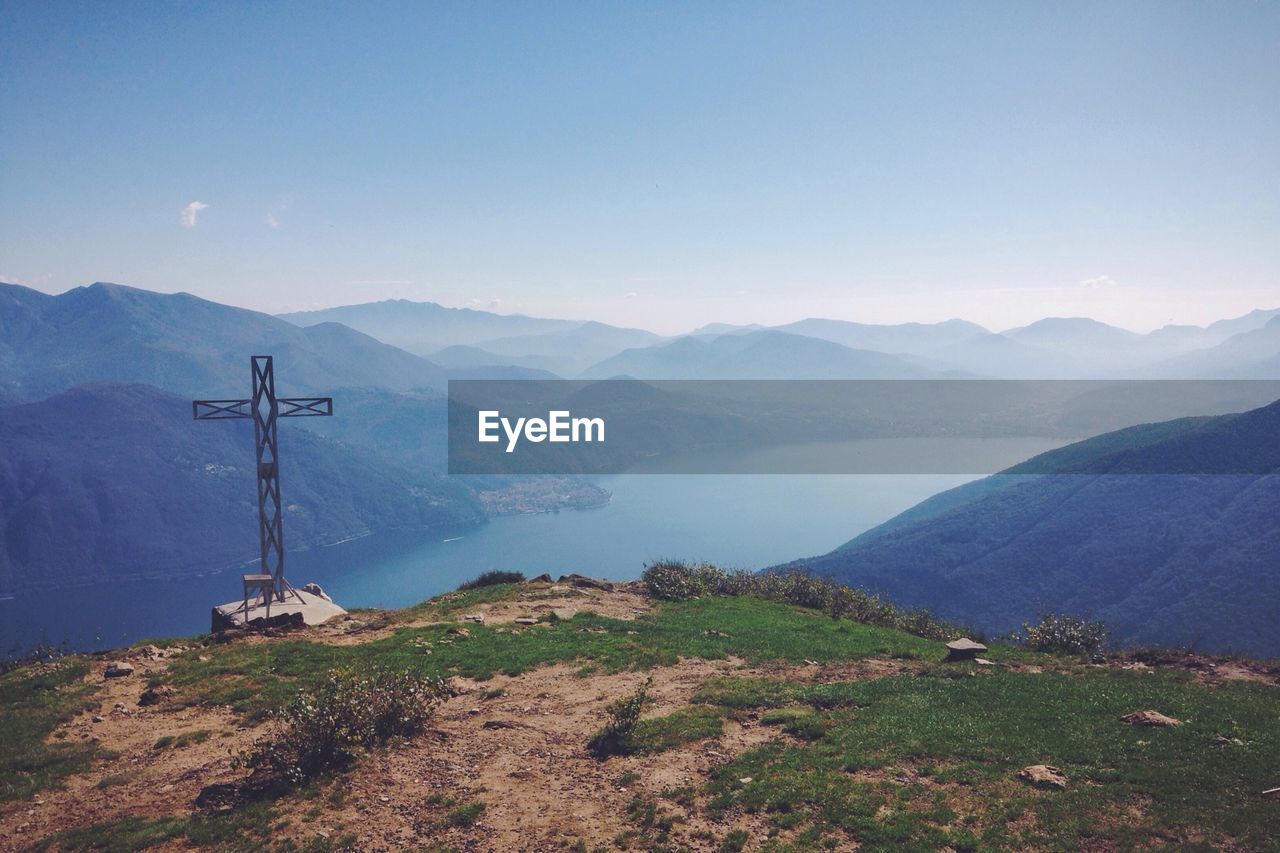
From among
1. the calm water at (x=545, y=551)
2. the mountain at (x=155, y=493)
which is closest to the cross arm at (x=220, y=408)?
the calm water at (x=545, y=551)

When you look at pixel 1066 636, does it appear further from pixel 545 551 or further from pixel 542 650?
pixel 545 551

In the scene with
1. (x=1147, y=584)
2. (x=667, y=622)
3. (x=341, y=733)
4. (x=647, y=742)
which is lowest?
(x=1147, y=584)

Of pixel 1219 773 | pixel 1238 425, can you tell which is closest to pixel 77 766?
pixel 1219 773

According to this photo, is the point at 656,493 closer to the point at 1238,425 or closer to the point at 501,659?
the point at 1238,425

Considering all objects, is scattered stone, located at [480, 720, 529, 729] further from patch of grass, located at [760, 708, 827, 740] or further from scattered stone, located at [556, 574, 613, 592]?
scattered stone, located at [556, 574, 613, 592]

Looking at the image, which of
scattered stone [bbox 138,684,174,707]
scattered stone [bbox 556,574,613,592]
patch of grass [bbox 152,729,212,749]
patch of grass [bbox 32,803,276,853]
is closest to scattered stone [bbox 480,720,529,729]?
patch of grass [bbox 32,803,276,853]

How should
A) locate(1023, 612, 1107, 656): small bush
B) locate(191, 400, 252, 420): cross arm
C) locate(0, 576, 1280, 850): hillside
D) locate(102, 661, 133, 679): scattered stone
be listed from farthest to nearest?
locate(1023, 612, 1107, 656): small bush, locate(191, 400, 252, 420): cross arm, locate(102, 661, 133, 679): scattered stone, locate(0, 576, 1280, 850): hillside

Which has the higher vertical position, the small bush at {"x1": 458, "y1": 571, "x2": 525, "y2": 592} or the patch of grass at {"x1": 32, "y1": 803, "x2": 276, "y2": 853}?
the patch of grass at {"x1": 32, "y1": 803, "x2": 276, "y2": 853}

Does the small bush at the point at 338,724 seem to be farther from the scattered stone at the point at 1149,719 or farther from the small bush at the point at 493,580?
the small bush at the point at 493,580
